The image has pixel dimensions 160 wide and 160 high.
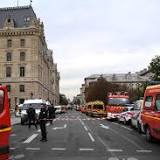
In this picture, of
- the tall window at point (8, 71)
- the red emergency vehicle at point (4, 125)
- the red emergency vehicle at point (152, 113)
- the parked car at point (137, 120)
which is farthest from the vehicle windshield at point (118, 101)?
the tall window at point (8, 71)

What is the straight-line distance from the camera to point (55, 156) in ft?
53.7

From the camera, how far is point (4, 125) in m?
12.3

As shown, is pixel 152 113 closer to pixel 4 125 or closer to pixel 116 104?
pixel 4 125

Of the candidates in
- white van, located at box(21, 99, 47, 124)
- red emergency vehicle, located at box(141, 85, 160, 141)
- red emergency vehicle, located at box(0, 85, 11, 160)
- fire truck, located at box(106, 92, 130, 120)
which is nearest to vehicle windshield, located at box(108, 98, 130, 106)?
fire truck, located at box(106, 92, 130, 120)

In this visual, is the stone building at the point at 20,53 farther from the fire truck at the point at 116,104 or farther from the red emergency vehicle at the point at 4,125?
the red emergency vehicle at the point at 4,125

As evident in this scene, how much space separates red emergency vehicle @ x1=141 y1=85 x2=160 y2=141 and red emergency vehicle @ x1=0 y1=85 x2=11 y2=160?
29.6 ft

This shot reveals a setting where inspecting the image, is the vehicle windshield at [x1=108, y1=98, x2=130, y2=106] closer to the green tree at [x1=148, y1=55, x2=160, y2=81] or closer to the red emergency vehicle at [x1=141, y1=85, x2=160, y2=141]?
the green tree at [x1=148, y1=55, x2=160, y2=81]

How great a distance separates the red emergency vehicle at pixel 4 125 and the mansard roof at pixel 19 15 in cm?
11446

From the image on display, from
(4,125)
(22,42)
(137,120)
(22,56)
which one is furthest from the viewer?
(22,56)

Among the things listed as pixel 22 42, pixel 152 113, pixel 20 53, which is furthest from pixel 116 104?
pixel 20 53

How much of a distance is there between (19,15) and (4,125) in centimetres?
11757

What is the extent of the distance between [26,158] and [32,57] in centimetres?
11074

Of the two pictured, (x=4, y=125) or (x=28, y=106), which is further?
(x=28, y=106)

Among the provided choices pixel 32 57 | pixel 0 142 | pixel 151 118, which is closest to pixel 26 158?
pixel 0 142
